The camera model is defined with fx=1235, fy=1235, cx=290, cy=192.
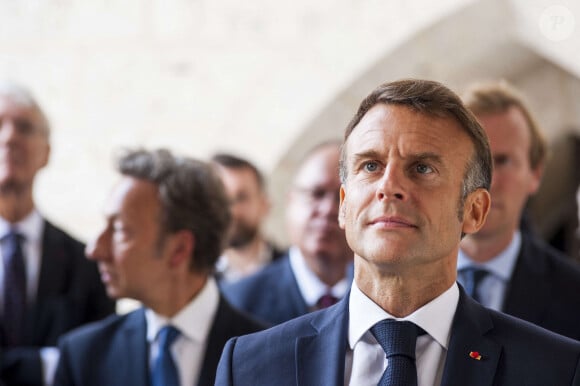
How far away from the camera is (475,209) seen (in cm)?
295

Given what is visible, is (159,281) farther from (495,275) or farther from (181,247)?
(495,275)

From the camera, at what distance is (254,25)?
27.0ft

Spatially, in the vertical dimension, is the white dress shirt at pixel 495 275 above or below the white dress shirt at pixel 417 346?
below

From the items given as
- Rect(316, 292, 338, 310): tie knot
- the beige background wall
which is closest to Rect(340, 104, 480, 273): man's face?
Rect(316, 292, 338, 310): tie knot

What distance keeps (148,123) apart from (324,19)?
4.56ft

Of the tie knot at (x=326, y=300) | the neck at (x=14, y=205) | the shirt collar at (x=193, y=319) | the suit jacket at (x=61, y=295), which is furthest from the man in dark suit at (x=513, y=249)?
the neck at (x=14, y=205)

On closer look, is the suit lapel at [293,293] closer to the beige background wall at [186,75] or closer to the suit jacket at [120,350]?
the suit jacket at [120,350]

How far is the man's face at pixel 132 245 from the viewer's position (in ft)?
14.1

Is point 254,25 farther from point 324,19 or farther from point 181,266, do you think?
point 181,266

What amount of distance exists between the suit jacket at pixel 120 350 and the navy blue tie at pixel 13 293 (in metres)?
0.57

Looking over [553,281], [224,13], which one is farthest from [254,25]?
[553,281]

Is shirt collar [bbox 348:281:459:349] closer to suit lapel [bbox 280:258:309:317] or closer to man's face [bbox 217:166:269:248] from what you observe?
suit lapel [bbox 280:258:309:317]

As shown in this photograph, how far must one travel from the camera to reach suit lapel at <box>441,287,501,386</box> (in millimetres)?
2713

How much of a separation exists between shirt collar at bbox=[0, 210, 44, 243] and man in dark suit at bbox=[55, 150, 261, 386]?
62 cm
